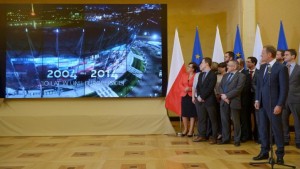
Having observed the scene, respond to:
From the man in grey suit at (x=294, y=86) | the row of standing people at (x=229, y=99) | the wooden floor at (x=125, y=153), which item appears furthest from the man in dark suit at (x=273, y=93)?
the man in grey suit at (x=294, y=86)

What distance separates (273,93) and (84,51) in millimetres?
4523

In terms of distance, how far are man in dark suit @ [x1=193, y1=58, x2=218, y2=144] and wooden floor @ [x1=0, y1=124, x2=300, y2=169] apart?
0.29 m

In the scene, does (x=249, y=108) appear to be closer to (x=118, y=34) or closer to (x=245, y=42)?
(x=245, y=42)

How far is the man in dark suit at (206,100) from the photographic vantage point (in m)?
6.24

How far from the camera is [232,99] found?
19.5 ft

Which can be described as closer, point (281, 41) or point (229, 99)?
point (229, 99)

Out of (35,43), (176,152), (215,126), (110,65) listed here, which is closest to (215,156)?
(176,152)

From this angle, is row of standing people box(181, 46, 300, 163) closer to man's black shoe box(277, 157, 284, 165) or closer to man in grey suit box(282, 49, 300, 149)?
man in grey suit box(282, 49, 300, 149)

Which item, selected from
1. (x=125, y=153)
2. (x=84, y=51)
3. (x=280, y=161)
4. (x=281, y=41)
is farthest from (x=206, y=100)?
(x=84, y=51)

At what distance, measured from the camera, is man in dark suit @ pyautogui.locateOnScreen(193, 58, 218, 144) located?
624cm

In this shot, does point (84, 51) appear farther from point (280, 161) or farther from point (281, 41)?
point (280, 161)

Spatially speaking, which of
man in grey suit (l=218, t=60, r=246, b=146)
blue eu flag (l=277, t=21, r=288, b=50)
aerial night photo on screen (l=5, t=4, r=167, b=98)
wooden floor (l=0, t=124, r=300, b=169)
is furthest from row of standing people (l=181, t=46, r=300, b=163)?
blue eu flag (l=277, t=21, r=288, b=50)

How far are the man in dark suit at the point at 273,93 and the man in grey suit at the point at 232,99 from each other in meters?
1.38

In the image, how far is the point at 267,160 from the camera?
185 inches
